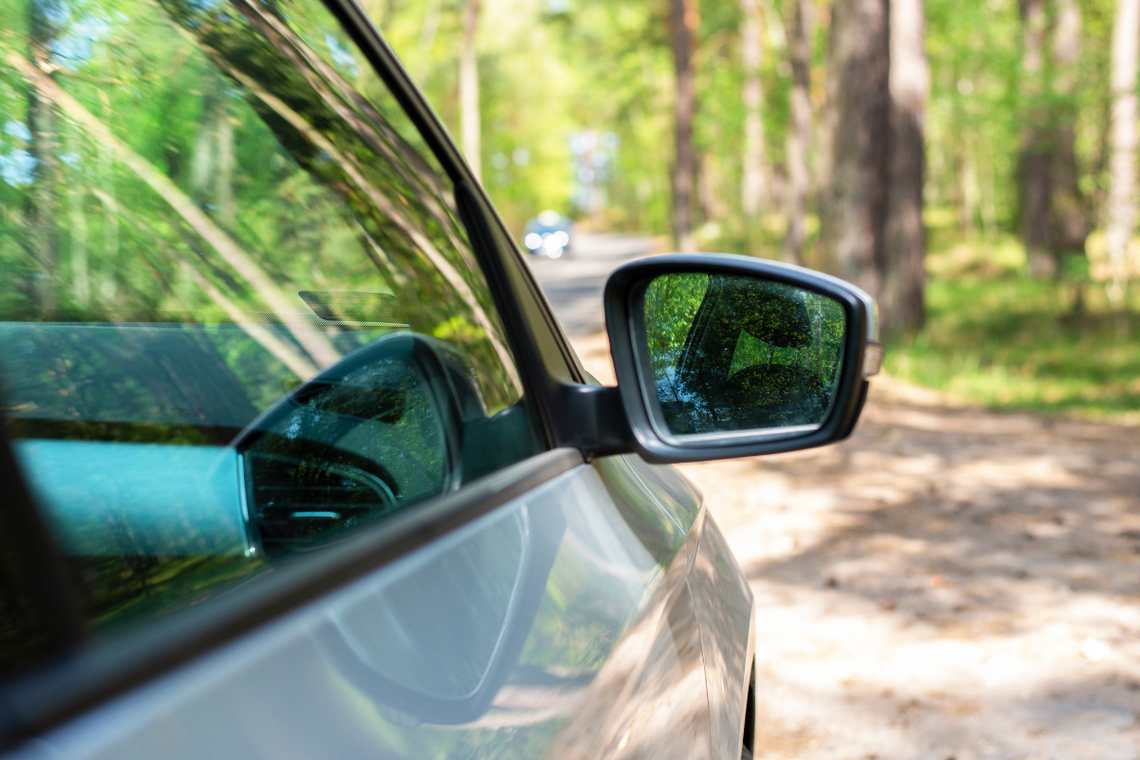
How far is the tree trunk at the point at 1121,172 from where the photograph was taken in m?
12.9

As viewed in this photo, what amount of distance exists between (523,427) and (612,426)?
0.14m

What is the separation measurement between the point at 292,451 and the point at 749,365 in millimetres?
689

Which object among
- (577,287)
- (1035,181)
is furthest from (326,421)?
(577,287)

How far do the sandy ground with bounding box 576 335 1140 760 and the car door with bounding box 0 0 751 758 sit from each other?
187 centimetres

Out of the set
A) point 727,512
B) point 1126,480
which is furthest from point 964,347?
point 727,512

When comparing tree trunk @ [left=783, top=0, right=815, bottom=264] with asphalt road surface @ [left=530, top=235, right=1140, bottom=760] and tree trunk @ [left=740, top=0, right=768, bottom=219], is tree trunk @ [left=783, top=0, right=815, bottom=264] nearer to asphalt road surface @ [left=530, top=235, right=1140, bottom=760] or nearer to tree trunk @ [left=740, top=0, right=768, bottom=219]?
tree trunk @ [left=740, top=0, right=768, bottom=219]

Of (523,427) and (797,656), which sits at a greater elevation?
(523,427)

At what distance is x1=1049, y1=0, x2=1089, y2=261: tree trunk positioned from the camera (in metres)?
14.2

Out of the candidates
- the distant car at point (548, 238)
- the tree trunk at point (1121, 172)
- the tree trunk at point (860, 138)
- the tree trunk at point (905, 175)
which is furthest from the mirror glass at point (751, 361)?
the distant car at point (548, 238)

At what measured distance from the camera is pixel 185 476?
1.14m

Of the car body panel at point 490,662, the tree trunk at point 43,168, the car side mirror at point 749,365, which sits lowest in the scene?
the car body panel at point 490,662

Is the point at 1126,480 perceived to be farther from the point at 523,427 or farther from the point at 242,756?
the point at 242,756

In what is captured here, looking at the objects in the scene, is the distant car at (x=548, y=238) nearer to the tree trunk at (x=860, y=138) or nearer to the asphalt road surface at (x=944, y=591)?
the tree trunk at (x=860, y=138)

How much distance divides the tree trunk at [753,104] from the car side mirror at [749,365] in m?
22.2
